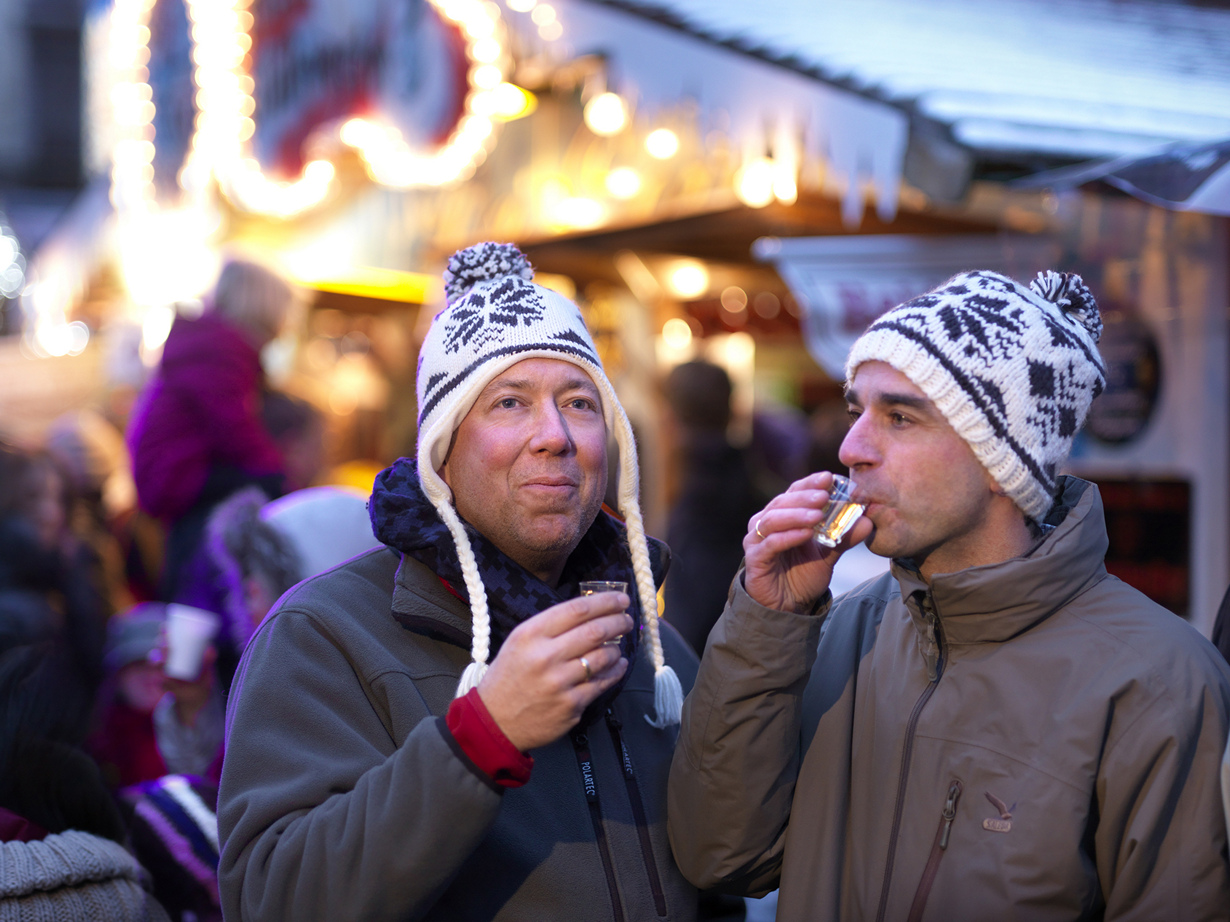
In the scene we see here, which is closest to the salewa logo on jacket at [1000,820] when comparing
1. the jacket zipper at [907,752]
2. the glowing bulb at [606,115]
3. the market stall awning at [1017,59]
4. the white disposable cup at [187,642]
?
the jacket zipper at [907,752]

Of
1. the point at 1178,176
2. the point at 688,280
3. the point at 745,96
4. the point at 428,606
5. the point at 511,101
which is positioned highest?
the point at 511,101

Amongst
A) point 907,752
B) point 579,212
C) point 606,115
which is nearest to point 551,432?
point 907,752

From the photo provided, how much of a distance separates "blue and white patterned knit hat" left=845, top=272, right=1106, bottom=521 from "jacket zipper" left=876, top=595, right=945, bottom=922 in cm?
28

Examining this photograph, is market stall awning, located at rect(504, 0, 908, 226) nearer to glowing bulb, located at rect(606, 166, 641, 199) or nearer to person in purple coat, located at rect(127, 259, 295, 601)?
glowing bulb, located at rect(606, 166, 641, 199)

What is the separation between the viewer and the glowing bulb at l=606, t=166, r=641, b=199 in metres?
6.12

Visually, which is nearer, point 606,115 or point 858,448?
point 858,448

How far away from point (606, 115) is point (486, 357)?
4.72 metres

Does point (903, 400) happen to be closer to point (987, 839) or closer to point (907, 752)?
point (907, 752)

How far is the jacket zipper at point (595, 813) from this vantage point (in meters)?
1.93

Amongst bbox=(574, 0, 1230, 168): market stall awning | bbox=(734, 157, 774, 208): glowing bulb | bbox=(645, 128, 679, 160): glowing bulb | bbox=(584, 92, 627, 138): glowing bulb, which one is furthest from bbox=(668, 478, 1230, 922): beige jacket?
bbox=(584, 92, 627, 138): glowing bulb

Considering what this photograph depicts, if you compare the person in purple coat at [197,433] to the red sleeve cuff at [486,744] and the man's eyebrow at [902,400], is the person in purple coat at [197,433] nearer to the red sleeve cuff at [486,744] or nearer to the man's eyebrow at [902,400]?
the red sleeve cuff at [486,744]

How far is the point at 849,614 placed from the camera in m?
2.24

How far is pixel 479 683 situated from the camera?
1724mm

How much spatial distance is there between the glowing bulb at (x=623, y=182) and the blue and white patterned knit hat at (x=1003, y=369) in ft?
14.3
